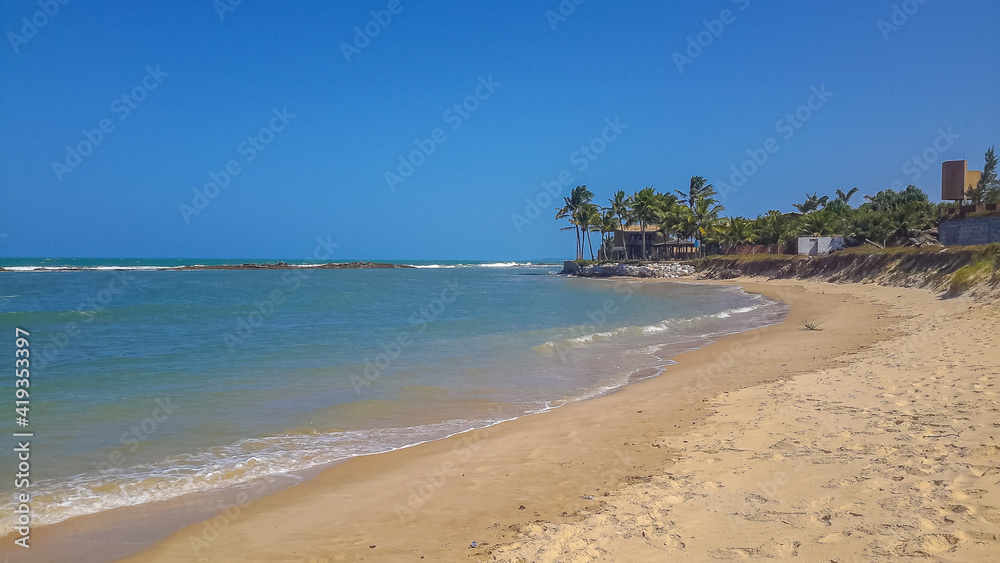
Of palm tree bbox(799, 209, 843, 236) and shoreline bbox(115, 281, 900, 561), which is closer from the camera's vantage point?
shoreline bbox(115, 281, 900, 561)

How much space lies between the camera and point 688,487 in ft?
16.7

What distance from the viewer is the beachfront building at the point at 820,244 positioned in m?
51.0

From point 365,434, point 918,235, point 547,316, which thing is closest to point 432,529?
point 365,434

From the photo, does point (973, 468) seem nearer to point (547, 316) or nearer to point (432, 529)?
point (432, 529)

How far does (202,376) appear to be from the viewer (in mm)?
12344

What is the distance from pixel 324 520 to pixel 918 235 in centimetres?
5016

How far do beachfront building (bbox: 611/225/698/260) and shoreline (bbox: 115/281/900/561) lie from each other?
72.0 metres

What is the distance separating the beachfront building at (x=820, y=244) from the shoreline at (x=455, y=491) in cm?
4978

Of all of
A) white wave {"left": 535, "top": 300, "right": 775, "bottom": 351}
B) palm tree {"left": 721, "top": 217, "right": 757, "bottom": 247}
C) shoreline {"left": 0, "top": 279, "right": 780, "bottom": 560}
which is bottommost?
white wave {"left": 535, "top": 300, "right": 775, "bottom": 351}

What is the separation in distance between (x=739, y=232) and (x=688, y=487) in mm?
67173

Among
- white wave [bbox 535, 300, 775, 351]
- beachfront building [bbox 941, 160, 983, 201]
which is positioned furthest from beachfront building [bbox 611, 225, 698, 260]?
white wave [bbox 535, 300, 775, 351]

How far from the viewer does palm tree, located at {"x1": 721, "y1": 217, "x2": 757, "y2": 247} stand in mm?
65562

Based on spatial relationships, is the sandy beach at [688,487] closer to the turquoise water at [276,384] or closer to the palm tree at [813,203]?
the turquoise water at [276,384]

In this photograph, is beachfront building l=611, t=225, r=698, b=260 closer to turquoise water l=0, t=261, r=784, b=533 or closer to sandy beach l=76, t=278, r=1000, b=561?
turquoise water l=0, t=261, r=784, b=533
